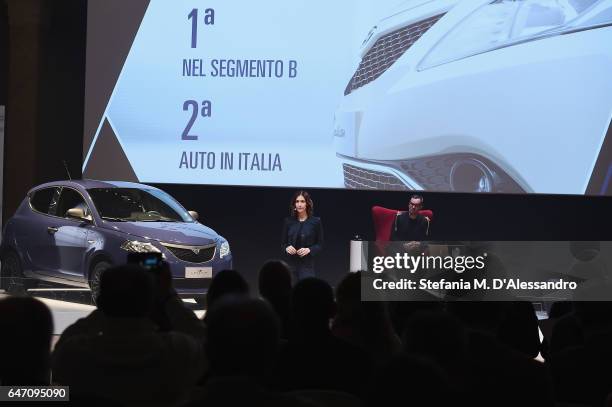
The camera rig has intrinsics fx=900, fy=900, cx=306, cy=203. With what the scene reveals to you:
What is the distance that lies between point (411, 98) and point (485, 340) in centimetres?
690

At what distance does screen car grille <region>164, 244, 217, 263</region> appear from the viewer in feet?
26.5

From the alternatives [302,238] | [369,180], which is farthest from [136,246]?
[369,180]

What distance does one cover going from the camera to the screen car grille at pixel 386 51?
9273 millimetres

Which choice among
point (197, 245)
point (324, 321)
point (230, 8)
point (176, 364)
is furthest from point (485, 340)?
point (230, 8)

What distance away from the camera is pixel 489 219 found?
1031cm

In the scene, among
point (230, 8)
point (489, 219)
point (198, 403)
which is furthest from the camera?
point (489, 219)

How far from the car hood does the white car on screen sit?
183 centimetres

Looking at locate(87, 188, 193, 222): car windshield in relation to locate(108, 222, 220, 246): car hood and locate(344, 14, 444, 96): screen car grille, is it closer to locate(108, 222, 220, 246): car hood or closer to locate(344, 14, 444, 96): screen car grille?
locate(108, 222, 220, 246): car hood

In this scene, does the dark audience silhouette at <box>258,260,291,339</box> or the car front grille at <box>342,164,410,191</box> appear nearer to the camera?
the dark audience silhouette at <box>258,260,291,339</box>

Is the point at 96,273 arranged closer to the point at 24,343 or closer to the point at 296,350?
the point at 296,350

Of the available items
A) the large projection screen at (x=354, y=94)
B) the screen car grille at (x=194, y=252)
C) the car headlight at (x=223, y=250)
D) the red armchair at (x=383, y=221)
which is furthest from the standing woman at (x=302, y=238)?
the red armchair at (x=383, y=221)

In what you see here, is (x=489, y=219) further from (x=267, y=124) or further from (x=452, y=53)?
(x=267, y=124)

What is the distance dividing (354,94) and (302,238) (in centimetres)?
198

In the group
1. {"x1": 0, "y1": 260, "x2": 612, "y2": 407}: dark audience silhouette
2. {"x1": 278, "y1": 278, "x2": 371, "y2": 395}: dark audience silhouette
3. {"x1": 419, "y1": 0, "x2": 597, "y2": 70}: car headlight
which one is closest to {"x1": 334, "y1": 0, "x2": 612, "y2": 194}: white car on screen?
{"x1": 419, "y1": 0, "x2": 597, "y2": 70}: car headlight
